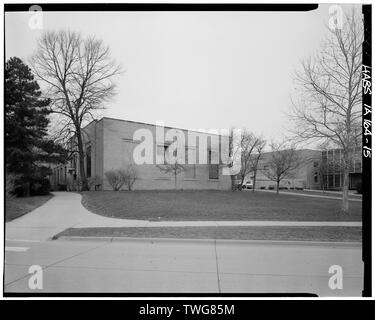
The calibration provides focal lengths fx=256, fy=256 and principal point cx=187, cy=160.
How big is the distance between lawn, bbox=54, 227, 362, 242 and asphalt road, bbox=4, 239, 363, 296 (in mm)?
333

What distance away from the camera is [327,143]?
415 inches

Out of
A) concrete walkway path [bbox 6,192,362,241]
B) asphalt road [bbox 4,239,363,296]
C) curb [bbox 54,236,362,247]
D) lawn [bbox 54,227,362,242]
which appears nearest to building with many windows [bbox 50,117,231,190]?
concrete walkway path [bbox 6,192,362,241]

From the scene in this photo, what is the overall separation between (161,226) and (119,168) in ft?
33.3

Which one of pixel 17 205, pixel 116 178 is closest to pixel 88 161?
pixel 116 178

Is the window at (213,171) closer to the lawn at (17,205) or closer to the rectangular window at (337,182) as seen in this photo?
the rectangular window at (337,182)

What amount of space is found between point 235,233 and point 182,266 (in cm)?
265

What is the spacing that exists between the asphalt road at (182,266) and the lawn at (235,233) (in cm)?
33

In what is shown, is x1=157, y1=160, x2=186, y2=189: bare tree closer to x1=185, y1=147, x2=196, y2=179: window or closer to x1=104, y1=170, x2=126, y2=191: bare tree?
x1=185, y1=147, x2=196, y2=179: window

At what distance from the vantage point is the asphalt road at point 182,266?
353 centimetres

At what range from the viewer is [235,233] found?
21.5ft

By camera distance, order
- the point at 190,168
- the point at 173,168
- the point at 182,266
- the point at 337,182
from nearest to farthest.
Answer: the point at 182,266 < the point at 173,168 < the point at 190,168 < the point at 337,182

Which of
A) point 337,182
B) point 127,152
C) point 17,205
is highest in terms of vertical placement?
point 127,152

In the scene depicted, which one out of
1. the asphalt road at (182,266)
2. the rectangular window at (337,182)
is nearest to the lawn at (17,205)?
A: the asphalt road at (182,266)

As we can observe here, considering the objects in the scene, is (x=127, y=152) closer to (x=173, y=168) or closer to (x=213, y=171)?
(x=173, y=168)
